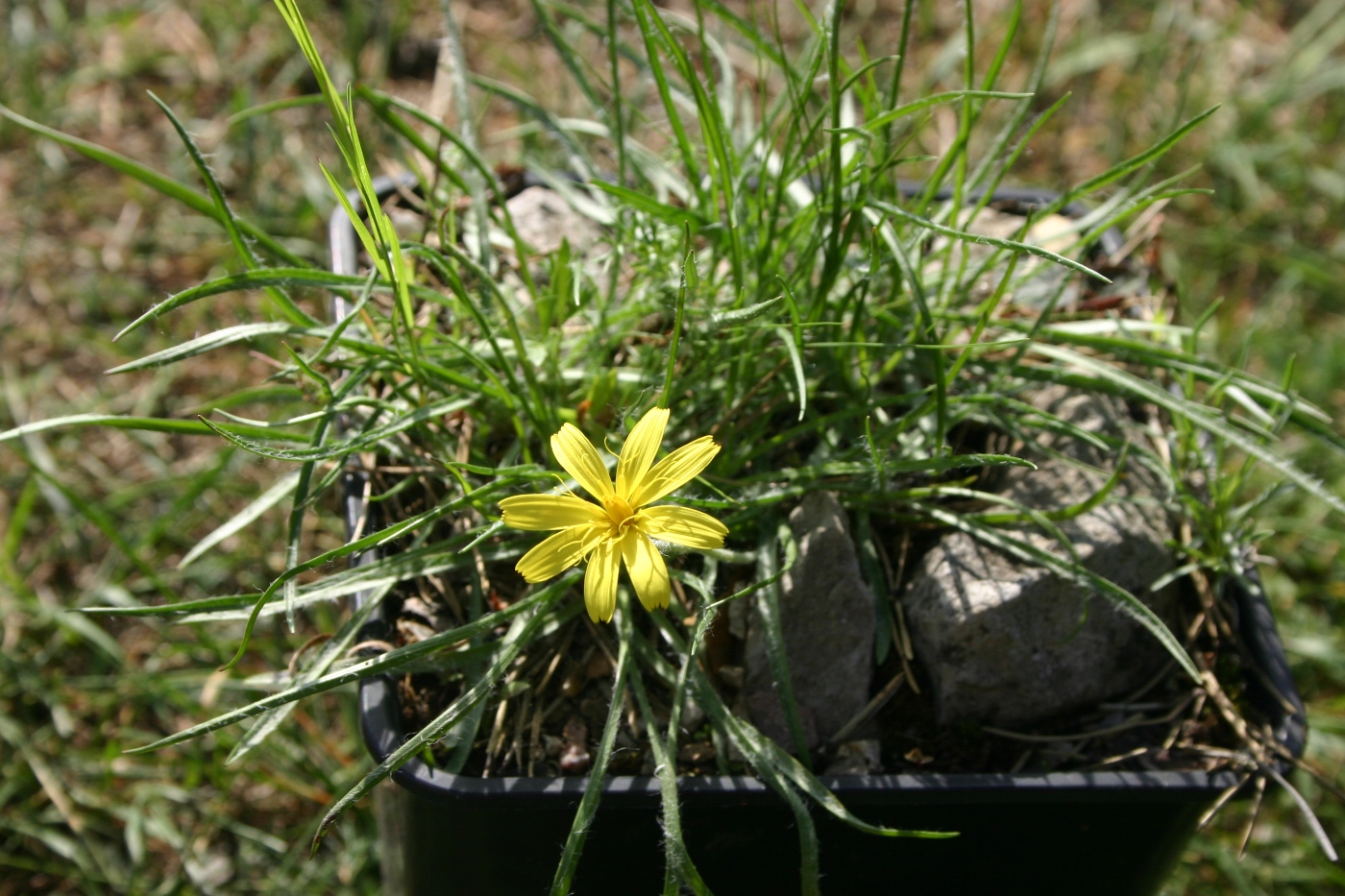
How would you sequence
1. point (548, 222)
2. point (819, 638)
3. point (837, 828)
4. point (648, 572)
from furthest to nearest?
point (548, 222)
point (819, 638)
point (837, 828)
point (648, 572)

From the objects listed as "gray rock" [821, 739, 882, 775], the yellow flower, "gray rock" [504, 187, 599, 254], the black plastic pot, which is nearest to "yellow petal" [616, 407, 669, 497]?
the yellow flower

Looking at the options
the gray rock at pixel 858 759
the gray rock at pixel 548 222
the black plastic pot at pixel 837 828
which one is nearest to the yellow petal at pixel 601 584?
the black plastic pot at pixel 837 828

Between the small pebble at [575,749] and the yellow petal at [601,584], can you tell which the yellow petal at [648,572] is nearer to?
the yellow petal at [601,584]

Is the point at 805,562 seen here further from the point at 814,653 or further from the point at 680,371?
the point at 680,371

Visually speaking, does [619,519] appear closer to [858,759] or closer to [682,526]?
[682,526]

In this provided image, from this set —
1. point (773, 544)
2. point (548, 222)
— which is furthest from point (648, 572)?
point (548, 222)

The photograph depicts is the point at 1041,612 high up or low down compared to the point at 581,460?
down

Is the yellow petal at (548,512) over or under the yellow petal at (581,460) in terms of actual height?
under
